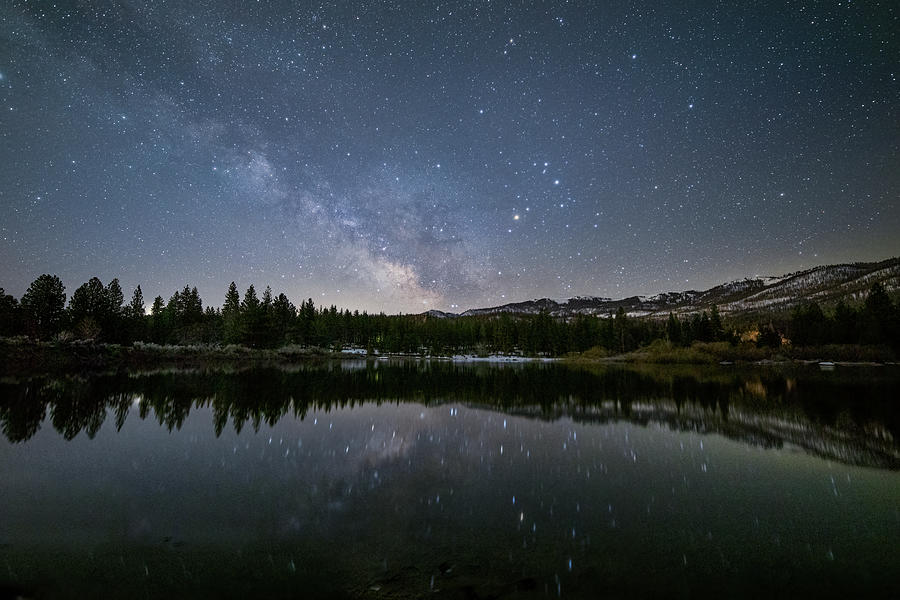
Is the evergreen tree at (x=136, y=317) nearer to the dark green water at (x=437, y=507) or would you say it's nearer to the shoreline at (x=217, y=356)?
the shoreline at (x=217, y=356)

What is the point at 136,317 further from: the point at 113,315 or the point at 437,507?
the point at 437,507

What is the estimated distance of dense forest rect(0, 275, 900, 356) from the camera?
6388 centimetres

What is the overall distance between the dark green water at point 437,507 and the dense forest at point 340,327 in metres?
41.4

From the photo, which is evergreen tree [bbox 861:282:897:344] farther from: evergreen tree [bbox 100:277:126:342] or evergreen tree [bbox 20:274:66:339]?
evergreen tree [bbox 20:274:66:339]

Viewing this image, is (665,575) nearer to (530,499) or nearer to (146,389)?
(530,499)

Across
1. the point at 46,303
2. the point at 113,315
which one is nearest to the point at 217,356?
the point at 113,315

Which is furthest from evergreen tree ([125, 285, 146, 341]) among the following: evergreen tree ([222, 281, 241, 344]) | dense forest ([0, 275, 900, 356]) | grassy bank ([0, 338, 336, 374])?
grassy bank ([0, 338, 336, 374])

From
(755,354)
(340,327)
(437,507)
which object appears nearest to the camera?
(437,507)

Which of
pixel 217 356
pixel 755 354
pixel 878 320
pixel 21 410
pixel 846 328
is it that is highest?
pixel 878 320

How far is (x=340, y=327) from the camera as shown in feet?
433

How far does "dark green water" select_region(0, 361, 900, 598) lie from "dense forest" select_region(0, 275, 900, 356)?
4137 cm

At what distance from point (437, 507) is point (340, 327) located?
130 meters

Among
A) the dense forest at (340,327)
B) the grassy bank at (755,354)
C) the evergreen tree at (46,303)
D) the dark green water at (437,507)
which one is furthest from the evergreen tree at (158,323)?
the grassy bank at (755,354)

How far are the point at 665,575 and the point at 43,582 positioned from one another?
7.13 meters
